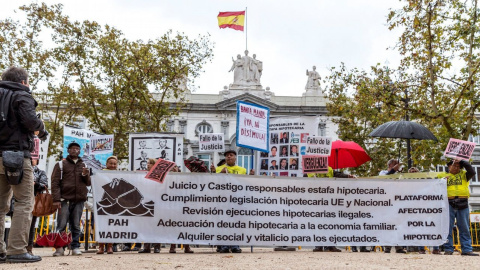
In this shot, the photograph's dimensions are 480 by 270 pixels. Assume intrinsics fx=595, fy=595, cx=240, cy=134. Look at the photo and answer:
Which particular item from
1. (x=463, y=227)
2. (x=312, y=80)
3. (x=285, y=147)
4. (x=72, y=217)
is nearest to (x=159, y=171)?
(x=72, y=217)

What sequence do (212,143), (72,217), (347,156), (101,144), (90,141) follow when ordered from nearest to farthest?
1. (72,217)
2. (212,143)
3. (347,156)
4. (101,144)
5. (90,141)

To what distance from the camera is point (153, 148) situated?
1362 centimetres

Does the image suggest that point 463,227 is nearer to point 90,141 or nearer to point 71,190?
point 71,190

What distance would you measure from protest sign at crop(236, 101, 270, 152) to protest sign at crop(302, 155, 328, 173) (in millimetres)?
1181

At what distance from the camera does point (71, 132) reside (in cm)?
1514

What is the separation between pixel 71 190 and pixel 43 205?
0.50m

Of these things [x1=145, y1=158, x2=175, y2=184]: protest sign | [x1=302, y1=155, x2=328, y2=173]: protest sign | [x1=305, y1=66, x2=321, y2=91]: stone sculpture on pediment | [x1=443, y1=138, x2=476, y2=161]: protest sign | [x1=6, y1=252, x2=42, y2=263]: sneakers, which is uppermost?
[x1=305, y1=66, x2=321, y2=91]: stone sculpture on pediment

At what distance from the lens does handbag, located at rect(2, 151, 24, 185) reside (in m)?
6.69

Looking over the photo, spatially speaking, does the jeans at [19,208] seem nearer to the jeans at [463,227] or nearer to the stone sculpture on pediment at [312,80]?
the jeans at [463,227]

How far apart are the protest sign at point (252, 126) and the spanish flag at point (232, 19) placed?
2068 centimetres

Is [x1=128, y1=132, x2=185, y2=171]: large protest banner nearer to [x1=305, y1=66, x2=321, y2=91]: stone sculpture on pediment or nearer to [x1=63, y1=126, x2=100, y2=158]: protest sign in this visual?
[x1=63, y1=126, x2=100, y2=158]: protest sign

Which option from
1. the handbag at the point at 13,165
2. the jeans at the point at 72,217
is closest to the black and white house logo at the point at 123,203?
the jeans at the point at 72,217

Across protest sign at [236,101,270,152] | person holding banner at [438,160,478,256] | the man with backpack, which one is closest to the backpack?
the man with backpack

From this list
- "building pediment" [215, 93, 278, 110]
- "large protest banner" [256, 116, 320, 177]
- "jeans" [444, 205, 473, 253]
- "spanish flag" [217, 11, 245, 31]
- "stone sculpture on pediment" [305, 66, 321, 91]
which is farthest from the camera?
"stone sculpture on pediment" [305, 66, 321, 91]
